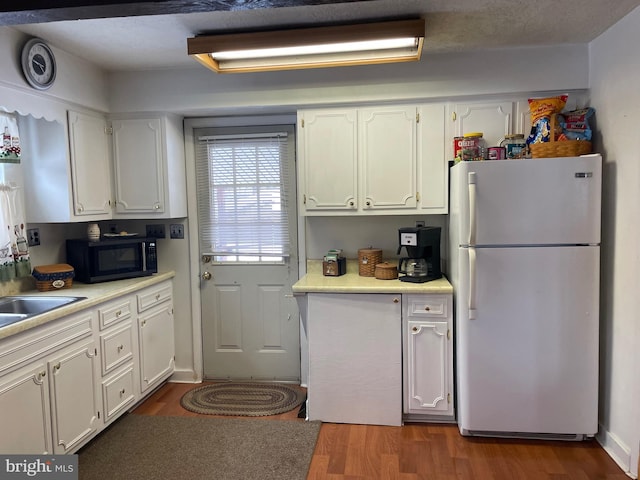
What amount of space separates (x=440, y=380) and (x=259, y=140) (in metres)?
2.08

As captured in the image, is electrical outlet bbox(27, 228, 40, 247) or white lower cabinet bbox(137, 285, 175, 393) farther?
white lower cabinet bbox(137, 285, 175, 393)

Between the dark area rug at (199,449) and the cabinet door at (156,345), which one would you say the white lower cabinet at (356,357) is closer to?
the dark area rug at (199,449)

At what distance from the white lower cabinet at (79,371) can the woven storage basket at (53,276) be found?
0.37 metres

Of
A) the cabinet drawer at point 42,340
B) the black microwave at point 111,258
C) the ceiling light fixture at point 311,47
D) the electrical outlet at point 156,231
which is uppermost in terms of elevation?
the ceiling light fixture at point 311,47

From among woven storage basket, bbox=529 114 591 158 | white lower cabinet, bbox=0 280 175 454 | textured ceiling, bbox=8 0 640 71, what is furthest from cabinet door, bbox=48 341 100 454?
woven storage basket, bbox=529 114 591 158

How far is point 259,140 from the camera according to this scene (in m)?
3.33

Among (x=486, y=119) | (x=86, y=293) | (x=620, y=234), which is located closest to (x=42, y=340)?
(x=86, y=293)

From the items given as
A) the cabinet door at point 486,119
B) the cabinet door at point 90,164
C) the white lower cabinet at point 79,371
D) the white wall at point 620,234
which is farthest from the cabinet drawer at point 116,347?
the white wall at point 620,234

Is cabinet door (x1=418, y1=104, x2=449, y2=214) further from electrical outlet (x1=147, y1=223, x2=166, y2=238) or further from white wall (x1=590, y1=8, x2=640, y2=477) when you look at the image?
electrical outlet (x1=147, y1=223, x2=166, y2=238)

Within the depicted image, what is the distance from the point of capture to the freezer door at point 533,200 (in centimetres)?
240

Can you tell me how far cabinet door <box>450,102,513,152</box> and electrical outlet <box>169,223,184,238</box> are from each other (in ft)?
6.91

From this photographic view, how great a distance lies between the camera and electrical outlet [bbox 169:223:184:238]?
3.43 m

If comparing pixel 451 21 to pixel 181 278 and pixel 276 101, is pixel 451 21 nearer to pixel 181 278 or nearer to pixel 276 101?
pixel 276 101

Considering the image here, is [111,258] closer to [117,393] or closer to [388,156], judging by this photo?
[117,393]
